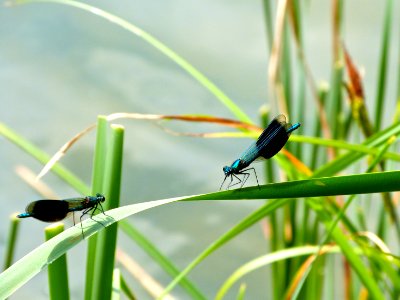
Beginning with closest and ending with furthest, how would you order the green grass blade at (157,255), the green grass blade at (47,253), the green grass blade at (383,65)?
the green grass blade at (47,253)
the green grass blade at (157,255)
the green grass blade at (383,65)

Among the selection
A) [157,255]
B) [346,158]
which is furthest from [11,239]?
[346,158]

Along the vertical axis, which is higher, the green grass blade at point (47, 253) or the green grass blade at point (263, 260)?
the green grass blade at point (263, 260)

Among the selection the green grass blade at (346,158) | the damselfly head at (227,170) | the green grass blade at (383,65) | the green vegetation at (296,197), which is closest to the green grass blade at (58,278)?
the green vegetation at (296,197)

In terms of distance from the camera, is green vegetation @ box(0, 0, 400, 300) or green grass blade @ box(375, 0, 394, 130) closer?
green vegetation @ box(0, 0, 400, 300)

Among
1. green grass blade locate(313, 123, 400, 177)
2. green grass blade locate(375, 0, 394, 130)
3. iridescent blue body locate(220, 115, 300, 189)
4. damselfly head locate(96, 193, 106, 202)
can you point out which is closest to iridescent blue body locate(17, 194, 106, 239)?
damselfly head locate(96, 193, 106, 202)

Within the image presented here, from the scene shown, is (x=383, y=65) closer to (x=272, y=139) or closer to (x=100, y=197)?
(x=272, y=139)

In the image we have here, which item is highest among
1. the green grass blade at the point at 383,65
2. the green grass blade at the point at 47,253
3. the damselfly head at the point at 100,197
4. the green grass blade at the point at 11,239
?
the green grass blade at the point at 383,65

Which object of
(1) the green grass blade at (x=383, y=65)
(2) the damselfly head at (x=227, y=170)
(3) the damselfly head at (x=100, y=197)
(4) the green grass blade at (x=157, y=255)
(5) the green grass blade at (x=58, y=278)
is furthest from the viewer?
(1) the green grass blade at (x=383, y=65)

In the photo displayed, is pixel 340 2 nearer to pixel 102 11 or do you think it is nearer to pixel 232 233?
pixel 102 11

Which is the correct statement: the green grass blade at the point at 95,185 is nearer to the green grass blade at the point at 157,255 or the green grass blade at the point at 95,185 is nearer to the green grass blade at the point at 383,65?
the green grass blade at the point at 157,255

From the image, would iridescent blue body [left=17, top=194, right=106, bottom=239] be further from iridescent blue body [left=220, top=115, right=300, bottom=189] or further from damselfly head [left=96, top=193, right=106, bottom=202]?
iridescent blue body [left=220, top=115, right=300, bottom=189]

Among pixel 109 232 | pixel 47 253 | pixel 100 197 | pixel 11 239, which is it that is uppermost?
pixel 11 239
